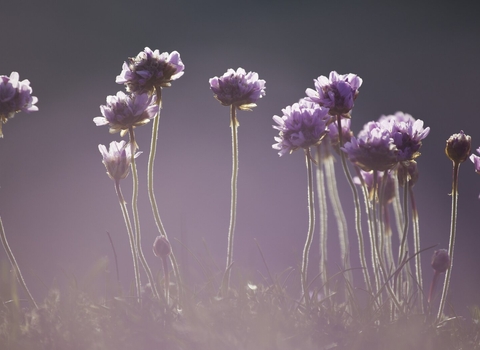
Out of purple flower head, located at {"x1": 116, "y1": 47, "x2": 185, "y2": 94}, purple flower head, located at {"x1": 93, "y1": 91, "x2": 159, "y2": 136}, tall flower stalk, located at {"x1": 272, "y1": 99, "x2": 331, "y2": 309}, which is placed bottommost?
tall flower stalk, located at {"x1": 272, "y1": 99, "x2": 331, "y2": 309}

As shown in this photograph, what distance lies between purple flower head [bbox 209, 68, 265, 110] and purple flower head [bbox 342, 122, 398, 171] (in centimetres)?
30

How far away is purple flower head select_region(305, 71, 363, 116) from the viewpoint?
1429 mm

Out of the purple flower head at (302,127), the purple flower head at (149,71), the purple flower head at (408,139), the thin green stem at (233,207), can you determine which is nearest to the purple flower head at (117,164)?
the purple flower head at (149,71)

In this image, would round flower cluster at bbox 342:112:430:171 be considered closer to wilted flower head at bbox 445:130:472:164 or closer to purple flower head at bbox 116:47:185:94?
wilted flower head at bbox 445:130:472:164

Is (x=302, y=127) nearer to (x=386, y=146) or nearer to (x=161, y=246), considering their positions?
(x=386, y=146)

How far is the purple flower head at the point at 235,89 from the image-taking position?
148 cm

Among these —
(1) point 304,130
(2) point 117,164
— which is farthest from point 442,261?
(2) point 117,164

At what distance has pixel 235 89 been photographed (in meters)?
1.48

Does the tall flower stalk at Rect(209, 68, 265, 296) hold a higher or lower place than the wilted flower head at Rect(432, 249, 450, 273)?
higher

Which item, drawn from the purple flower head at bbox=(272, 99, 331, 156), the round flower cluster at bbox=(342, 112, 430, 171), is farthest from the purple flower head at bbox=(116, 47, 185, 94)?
the round flower cluster at bbox=(342, 112, 430, 171)

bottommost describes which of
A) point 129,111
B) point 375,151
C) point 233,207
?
point 233,207

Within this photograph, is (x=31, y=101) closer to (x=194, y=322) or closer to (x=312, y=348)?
(x=194, y=322)

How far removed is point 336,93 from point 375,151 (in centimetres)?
20

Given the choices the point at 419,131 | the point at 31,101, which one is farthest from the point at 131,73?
the point at 419,131
